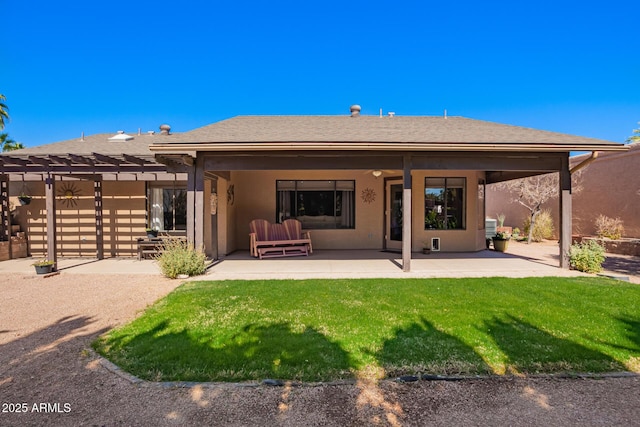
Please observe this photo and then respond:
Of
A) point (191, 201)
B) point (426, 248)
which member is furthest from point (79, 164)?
point (426, 248)

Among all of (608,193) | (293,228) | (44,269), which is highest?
(608,193)

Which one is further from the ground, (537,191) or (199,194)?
(537,191)

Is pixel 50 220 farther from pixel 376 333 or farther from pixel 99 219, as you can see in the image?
pixel 376 333

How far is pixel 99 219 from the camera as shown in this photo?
9.04 m

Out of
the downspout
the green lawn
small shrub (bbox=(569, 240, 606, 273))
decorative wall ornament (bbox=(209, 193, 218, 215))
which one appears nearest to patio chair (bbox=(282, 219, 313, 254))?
decorative wall ornament (bbox=(209, 193, 218, 215))

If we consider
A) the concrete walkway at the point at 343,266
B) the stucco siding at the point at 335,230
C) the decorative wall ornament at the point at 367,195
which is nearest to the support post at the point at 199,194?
the concrete walkway at the point at 343,266

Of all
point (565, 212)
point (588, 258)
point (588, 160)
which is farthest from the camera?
→ point (565, 212)

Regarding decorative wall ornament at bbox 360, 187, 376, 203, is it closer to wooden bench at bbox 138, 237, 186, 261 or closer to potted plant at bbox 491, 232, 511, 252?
potted plant at bbox 491, 232, 511, 252

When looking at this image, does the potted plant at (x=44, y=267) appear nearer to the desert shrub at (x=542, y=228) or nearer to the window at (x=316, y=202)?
the window at (x=316, y=202)

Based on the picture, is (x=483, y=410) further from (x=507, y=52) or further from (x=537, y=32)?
(x=507, y=52)

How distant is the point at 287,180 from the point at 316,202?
1138mm

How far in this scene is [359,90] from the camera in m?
15.0

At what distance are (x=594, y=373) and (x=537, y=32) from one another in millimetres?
12114

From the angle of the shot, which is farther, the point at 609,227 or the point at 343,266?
the point at 609,227
